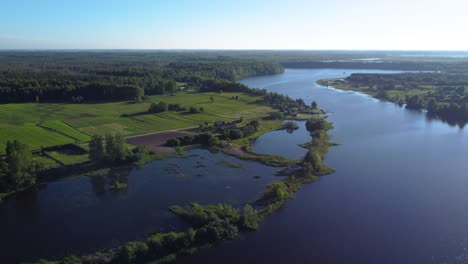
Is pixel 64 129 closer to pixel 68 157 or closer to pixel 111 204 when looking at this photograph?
pixel 68 157

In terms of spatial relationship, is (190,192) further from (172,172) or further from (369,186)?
(369,186)

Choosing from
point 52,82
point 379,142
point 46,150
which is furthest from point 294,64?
point 46,150

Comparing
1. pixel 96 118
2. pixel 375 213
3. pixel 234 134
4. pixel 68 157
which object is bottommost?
pixel 375 213

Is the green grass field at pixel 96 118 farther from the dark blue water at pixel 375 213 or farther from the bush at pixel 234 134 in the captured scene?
the dark blue water at pixel 375 213

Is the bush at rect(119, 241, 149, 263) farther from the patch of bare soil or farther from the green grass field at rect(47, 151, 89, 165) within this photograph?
the patch of bare soil

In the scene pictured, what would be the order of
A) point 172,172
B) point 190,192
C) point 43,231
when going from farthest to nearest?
point 172,172, point 190,192, point 43,231

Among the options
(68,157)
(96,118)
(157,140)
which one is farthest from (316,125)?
(96,118)
